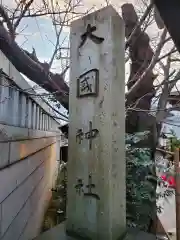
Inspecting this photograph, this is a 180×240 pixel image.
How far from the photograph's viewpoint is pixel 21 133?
11.2 feet

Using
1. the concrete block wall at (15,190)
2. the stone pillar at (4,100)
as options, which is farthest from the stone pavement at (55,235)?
the stone pillar at (4,100)

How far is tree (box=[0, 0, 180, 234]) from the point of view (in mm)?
4387

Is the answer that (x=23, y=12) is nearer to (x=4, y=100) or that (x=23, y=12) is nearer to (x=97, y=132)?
(x=4, y=100)

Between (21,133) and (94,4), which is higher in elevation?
(94,4)

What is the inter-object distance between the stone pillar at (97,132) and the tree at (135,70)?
1.97m

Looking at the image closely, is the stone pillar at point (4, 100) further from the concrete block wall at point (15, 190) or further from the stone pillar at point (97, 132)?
the stone pillar at point (97, 132)

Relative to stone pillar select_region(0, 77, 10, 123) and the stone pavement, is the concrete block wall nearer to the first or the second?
stone pillar select_region(0, 77, 10, 123)

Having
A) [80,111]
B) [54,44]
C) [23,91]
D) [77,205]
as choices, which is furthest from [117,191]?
[54,44]

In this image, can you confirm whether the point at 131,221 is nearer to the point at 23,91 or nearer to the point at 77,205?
the point at 77,205

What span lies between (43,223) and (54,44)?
4.01 m

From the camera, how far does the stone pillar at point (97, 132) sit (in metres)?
2.32

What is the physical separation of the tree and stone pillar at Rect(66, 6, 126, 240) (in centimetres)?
197

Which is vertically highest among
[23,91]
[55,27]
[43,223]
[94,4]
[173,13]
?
[94,4]

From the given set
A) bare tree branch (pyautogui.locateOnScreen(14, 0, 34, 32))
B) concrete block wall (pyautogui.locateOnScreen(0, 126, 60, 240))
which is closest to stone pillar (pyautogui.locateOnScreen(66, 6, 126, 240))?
concrete block wall (pyautogui.locateOnScreen(0, 126, 60, 240))
